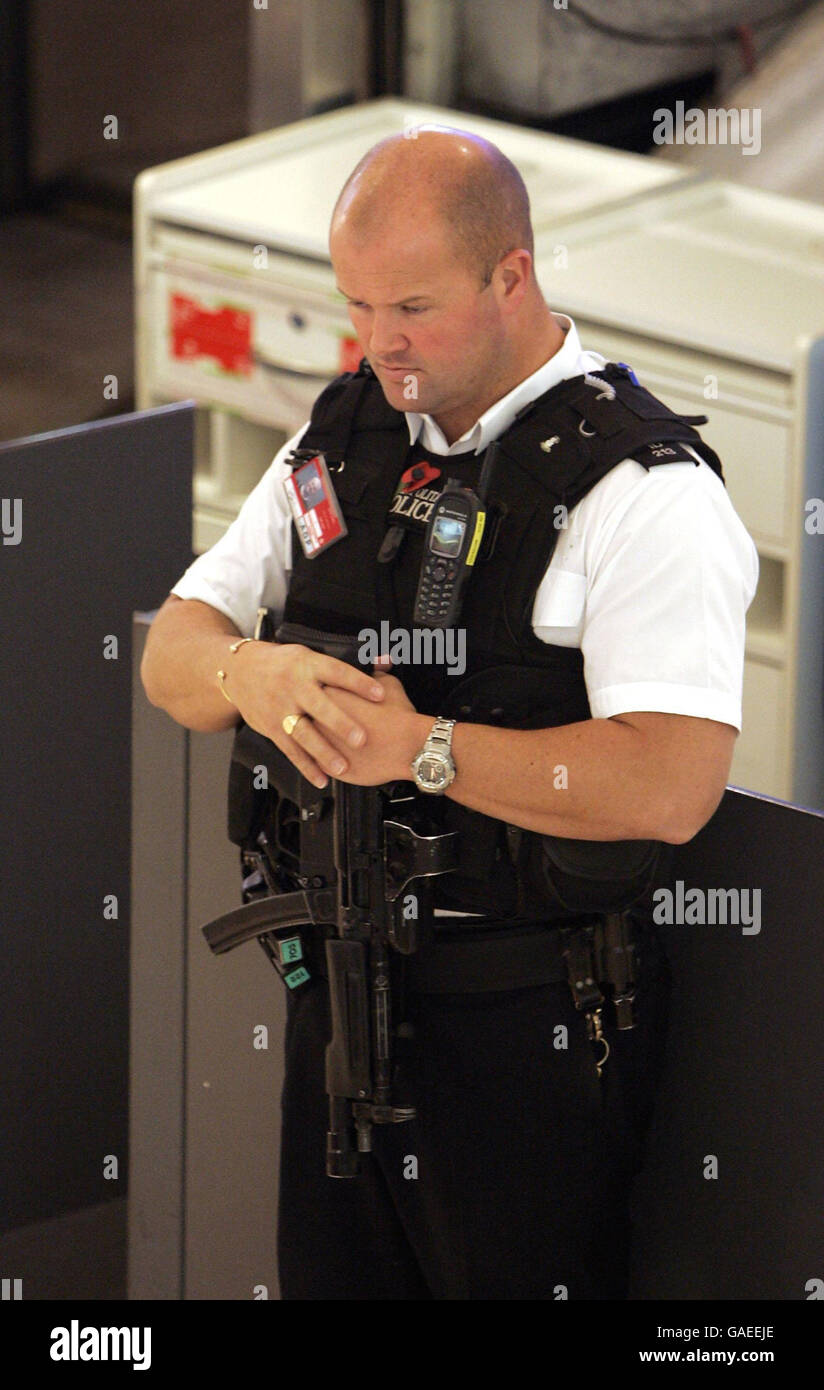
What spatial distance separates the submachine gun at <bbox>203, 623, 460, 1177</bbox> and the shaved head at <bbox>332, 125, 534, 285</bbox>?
29 centimetres

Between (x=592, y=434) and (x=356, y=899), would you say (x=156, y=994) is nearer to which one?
(x=356, y=899)

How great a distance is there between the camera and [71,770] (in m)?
1.97

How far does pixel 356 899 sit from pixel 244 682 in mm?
182

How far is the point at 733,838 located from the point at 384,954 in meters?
0.28

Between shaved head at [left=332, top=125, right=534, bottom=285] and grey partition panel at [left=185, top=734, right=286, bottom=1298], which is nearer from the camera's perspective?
shaved head at [left=332, top=125, right=534, bottom=285]

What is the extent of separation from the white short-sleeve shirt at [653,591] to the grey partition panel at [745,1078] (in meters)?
0.17

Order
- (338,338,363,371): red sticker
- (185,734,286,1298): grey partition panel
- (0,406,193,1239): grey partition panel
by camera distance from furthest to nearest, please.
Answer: (338,338,363,371): red sticker < (0,406,193,1239): grey partition panel < (185,734,286,1298): grey partition panel

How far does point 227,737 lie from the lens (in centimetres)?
168

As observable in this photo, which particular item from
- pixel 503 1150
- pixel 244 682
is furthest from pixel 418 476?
pixel 503 1150

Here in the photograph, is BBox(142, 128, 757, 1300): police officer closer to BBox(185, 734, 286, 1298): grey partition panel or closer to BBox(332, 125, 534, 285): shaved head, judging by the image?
BBox(332, 125, 534, 285): shaved head

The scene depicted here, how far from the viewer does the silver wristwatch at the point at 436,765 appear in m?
1.36

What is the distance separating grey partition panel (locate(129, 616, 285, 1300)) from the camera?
1.74 m

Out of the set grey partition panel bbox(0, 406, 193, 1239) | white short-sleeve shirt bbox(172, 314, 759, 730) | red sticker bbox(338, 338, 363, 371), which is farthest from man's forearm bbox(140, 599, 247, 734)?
red sticker bbox(338, 338, 363, 371)
